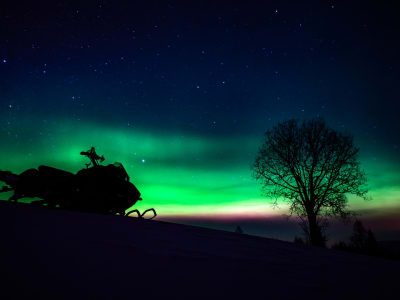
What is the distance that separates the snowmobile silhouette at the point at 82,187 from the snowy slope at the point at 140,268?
1.34 metres

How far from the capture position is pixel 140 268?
155cm

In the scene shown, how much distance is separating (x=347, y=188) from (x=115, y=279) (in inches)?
716

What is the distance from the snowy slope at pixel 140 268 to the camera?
1.20m

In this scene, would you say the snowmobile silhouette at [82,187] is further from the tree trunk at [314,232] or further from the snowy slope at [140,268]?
the tree trunk at [314,232]

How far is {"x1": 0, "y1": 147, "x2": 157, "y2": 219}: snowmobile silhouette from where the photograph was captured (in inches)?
144

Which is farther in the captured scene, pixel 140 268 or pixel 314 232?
pixel 314 232

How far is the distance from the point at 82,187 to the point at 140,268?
124 inches

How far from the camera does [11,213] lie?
2.25 meters

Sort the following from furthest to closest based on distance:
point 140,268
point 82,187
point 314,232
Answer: point 314,232 → point 82,187 → point 140,268

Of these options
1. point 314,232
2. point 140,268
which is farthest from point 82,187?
point 314,232

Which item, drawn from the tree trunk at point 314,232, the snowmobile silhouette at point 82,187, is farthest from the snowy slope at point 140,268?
the tree trunk at point 314,232

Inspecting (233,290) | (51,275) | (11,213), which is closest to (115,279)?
(51,275)

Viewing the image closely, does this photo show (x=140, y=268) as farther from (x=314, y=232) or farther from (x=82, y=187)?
(x=314, y=232)

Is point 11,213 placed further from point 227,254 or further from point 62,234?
point 227,254
